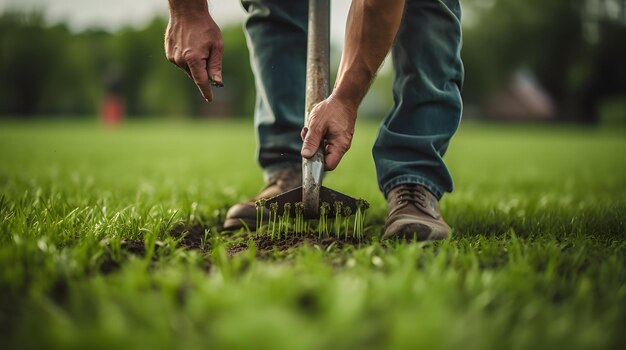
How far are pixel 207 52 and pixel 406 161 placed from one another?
1.00 metres

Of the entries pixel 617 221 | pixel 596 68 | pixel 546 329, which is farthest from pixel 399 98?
pixel 596 68

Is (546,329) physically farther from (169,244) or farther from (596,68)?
(596,68)

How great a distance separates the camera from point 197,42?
5.95 feet

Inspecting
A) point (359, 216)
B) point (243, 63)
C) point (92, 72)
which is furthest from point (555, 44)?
point (92, 72)

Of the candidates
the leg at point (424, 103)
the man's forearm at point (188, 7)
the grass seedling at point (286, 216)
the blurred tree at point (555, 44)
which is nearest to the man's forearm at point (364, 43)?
the leg at point (424, 103)

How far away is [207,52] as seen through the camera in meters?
1.83

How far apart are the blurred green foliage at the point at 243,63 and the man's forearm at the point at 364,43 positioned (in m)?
29.1

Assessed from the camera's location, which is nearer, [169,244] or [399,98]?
[169,244]

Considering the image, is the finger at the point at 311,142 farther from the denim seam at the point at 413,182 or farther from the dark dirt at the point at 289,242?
the denim seam at the point at 413,182

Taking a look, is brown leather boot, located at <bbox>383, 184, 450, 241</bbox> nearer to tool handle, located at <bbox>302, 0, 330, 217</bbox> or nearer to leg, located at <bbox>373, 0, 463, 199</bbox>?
leg, located at <bbox>373, 0, 463, 199</bbox>

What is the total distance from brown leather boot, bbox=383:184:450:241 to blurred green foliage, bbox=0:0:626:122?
29.0 meters

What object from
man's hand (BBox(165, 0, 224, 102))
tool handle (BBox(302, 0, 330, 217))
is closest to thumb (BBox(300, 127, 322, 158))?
tool handle (BBox(302, 0, 330, 217))

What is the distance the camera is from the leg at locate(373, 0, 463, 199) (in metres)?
2.06

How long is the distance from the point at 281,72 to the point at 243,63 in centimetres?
5106
